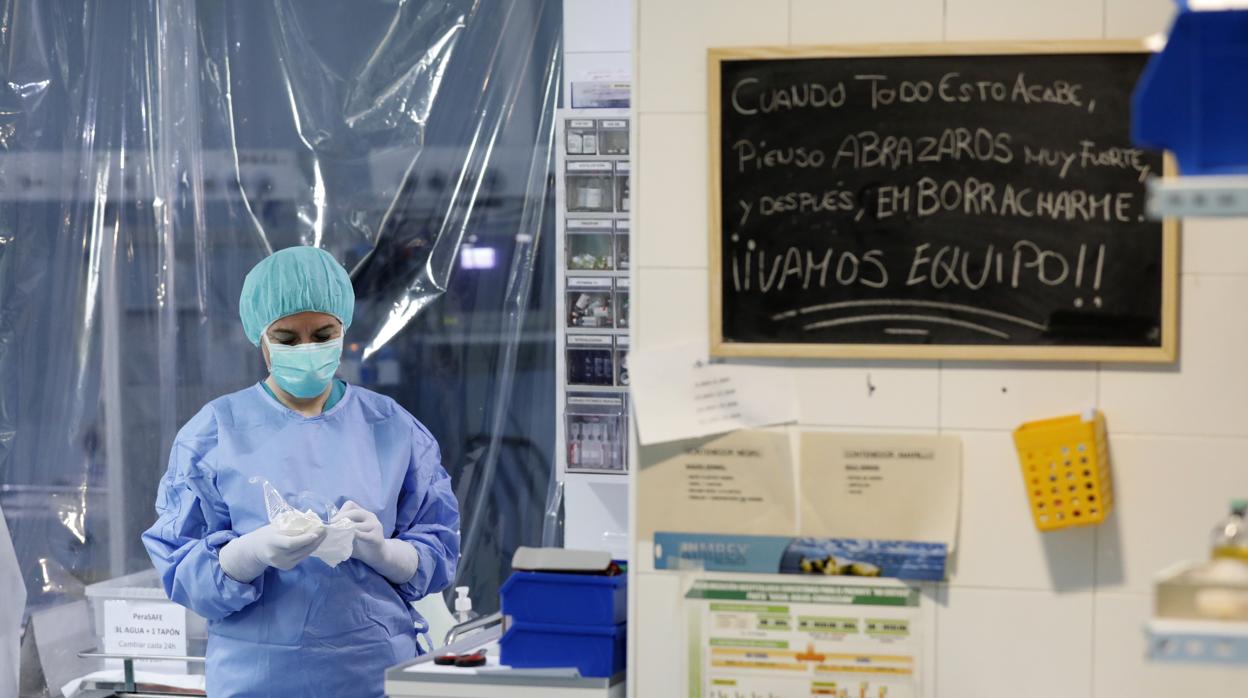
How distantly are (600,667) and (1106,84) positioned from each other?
127cm

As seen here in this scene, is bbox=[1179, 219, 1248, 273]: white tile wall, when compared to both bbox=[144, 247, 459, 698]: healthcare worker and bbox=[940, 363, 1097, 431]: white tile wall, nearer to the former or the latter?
bbox=[940, 363, 1097, 431]: white tile wall

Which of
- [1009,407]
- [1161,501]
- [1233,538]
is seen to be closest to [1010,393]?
[1009,407]

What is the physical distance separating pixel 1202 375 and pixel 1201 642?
0.90 m

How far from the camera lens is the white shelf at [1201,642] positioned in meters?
1.24

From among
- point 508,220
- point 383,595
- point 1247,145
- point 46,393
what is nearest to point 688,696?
point 383,595

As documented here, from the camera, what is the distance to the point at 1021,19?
2.09m

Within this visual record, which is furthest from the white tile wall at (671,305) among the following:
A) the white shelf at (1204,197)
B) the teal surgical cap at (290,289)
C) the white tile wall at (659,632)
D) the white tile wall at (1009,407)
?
the teal surgical cap at (290,289)

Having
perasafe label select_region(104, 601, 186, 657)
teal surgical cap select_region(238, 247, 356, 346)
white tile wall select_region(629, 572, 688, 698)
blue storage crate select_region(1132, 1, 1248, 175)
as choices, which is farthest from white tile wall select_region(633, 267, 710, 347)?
perasafe label select_region(104, 601, 186, 657)

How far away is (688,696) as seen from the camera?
222 centimetres

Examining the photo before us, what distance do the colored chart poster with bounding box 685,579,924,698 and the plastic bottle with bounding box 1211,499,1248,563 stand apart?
76cm

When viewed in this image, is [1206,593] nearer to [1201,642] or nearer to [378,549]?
[1201,642]

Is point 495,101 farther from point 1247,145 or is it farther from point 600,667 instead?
point 1247,145

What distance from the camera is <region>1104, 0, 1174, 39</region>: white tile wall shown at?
6.72 feet

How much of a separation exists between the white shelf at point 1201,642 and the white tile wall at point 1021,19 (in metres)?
1.13
